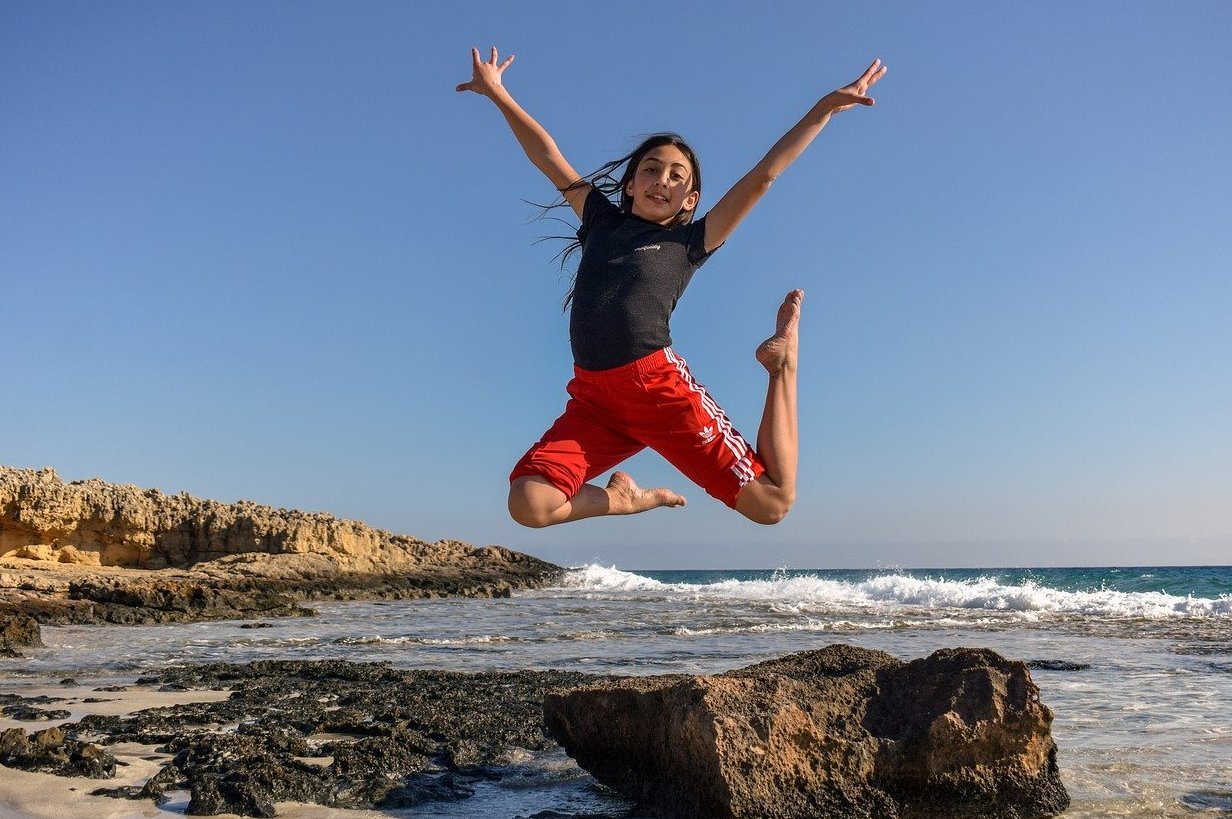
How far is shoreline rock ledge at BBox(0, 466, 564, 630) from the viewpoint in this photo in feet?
51.9

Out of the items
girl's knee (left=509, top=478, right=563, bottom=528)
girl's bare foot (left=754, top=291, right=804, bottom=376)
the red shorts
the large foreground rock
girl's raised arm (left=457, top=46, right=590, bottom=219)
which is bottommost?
the large foreground rock

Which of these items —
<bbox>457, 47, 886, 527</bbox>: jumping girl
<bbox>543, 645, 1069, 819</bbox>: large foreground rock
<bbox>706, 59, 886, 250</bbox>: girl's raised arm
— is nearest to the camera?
<bbox>543, 645, 1069, 819</bbox>: large foreground rock

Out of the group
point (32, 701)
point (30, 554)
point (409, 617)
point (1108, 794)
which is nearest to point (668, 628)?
point (409, 617)

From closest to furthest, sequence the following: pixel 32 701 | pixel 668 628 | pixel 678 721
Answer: pixel 678 721 < pixel 32 701 < pixel 668 628

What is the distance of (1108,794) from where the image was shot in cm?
412

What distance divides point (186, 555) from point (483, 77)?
71.7 feet

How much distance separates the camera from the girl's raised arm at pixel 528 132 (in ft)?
16.9

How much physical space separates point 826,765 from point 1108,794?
1.46 metres

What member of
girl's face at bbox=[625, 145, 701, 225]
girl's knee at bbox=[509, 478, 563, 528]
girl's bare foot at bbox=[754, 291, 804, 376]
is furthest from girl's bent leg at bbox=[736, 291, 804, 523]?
girl's knee at bbox=[509, 478, 563, 528]

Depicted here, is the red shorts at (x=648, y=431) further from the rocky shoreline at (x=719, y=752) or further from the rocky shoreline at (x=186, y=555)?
the rocky shoreline at (x=186, y=555)

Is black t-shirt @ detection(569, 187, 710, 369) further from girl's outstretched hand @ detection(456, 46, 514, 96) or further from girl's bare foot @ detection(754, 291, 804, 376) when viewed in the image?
girl's outstretched hand @ detection(456, 46, 514, 96)

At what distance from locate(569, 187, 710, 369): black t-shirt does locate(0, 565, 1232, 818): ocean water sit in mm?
2013

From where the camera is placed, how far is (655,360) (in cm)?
461

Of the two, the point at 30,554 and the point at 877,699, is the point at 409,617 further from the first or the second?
the point at 877,699
